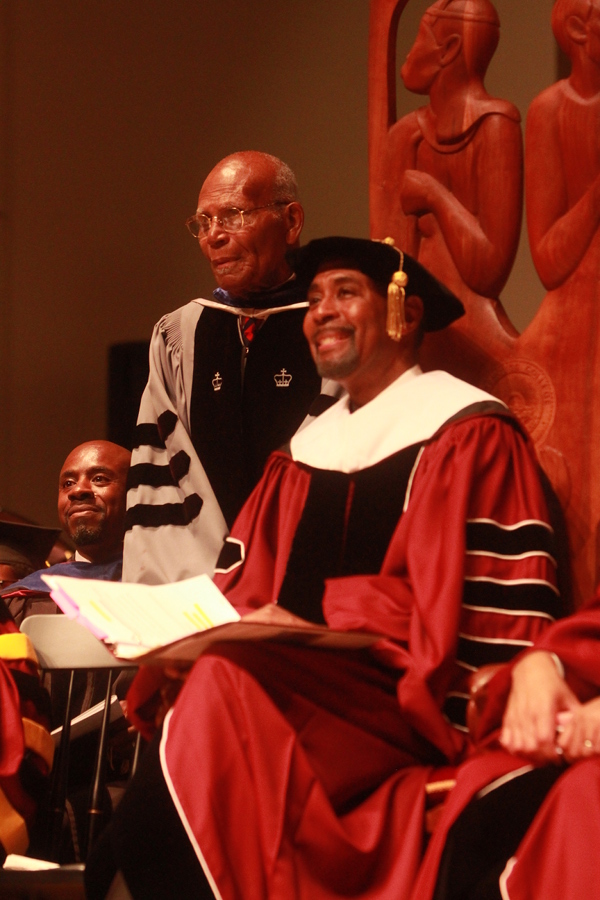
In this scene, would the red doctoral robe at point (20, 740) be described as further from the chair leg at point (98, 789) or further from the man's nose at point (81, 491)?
the man's nose at point (81, 491)

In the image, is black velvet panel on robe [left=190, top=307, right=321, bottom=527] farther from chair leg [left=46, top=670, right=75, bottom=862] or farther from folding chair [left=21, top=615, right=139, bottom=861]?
chair leg [left=46, top=670, right=75, bottom=862]

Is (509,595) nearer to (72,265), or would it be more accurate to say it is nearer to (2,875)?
(2,875)

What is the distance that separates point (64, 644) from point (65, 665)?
0.20 ft

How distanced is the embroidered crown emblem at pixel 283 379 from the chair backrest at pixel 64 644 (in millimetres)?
886

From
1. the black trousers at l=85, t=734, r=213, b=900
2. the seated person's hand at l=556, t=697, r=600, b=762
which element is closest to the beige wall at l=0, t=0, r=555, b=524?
the black trousers at l=85, t=734, r=213, b=900

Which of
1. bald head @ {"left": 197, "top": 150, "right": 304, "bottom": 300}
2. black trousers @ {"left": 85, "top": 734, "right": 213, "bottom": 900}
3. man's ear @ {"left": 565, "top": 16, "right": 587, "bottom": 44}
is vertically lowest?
black trousers @ {"left": 85, "top": 734, "right": 213, "bottom": 900}

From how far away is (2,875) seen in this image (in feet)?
8.51

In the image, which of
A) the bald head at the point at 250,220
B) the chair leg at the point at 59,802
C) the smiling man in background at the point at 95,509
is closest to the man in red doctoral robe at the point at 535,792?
the chair leg at the point at 59,802

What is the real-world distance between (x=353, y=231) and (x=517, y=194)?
209 cm

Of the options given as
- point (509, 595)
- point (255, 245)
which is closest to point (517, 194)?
point (255, 245)

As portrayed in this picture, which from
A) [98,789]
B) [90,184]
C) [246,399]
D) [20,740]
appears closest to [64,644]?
[20,740]

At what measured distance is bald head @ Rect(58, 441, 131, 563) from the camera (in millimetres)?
4270

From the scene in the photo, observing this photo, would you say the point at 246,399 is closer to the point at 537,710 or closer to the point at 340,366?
the point at 340,366

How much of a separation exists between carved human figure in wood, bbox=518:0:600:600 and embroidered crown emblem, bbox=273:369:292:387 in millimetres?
730
